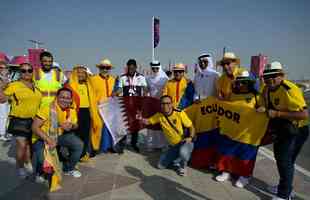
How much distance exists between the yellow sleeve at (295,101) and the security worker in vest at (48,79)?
3318mm

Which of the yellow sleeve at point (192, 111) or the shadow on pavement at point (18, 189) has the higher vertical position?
the yellow sleeve at point (192, 111)

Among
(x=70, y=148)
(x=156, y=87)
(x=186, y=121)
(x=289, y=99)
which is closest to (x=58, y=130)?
(x=70, y=148)

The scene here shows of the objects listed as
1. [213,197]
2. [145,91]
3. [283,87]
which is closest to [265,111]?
[283,87]

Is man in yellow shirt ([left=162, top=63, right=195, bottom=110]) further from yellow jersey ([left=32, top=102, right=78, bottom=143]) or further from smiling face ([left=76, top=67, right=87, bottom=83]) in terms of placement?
yellow jersey ([left=32, top=102, right=78, bottom=143])

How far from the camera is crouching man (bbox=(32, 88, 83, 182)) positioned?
3740mm

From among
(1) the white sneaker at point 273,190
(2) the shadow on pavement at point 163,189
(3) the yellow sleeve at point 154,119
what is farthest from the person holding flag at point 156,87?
(1) the white sneaker at point 273,190

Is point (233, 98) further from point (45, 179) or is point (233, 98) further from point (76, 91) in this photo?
point (45, 179)

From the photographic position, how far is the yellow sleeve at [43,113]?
3741mm

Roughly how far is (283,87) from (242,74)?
2.62 feet

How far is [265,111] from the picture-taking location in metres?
3.73

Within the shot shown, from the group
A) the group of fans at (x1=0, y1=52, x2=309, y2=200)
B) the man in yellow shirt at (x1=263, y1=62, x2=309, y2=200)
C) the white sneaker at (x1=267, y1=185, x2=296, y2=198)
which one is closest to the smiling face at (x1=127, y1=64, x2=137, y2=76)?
the group of fans at (x1=0, y1=52, x2=309, y2=200)

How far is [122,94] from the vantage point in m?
5.79

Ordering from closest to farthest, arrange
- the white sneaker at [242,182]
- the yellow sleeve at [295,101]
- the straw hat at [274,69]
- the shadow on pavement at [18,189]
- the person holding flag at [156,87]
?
the yellow sleeve at [295,101]
the straw hat at [274,69]
the shadow on pavement at [18,189]
the white sneaker at [242,182]
the person holding flag at [156,87]

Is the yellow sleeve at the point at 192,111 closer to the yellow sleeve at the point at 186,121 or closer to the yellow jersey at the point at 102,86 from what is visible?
the yellow sleeve at the point at 186,121
